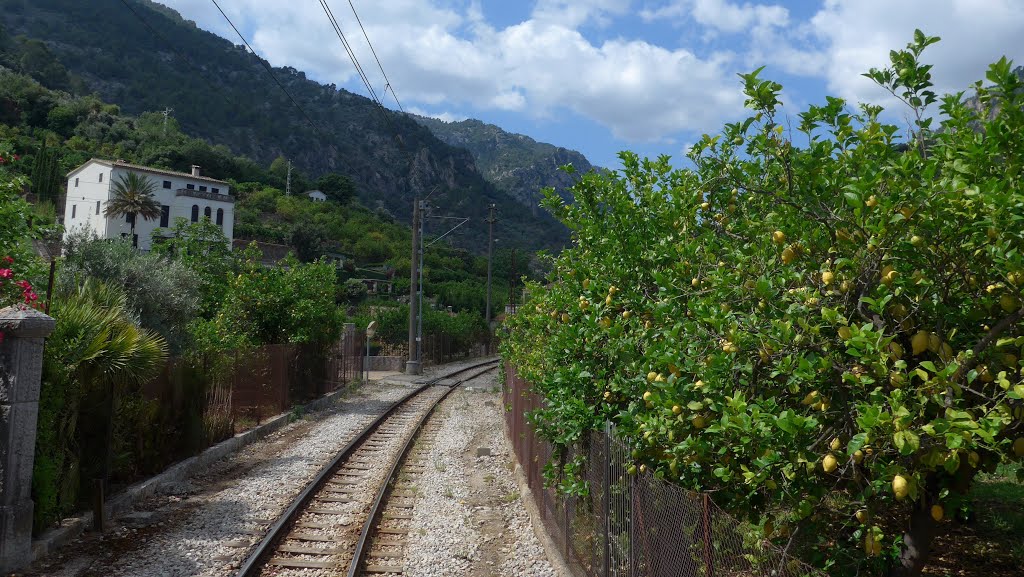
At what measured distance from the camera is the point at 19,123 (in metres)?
86.3

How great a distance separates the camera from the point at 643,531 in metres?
5.29

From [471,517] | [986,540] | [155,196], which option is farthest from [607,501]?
[155,196]

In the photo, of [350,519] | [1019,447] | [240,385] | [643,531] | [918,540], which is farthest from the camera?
[240,385]

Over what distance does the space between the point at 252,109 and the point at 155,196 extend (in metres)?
101

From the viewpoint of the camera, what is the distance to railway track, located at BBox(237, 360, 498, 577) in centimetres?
777

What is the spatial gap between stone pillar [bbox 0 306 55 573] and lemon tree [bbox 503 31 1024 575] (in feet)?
19.4

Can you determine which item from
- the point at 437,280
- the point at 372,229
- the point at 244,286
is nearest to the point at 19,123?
the point at 372,229

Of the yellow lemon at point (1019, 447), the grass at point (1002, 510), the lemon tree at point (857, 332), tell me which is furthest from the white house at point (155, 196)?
the yellow lemon at point (1019, 447)

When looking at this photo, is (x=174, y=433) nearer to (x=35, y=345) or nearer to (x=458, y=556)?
(x=35, y=345)

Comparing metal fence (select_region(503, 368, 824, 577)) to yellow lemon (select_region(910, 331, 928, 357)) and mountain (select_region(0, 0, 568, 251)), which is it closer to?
yellow lemon (select_region(910, 331, 928, 357))

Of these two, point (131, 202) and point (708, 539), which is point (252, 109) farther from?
point (708, 539)

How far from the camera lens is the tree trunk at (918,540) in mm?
3719

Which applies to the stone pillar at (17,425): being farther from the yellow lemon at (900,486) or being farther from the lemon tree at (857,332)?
the yellow lemon at (900,486)

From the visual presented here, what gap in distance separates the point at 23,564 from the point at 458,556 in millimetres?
4467
